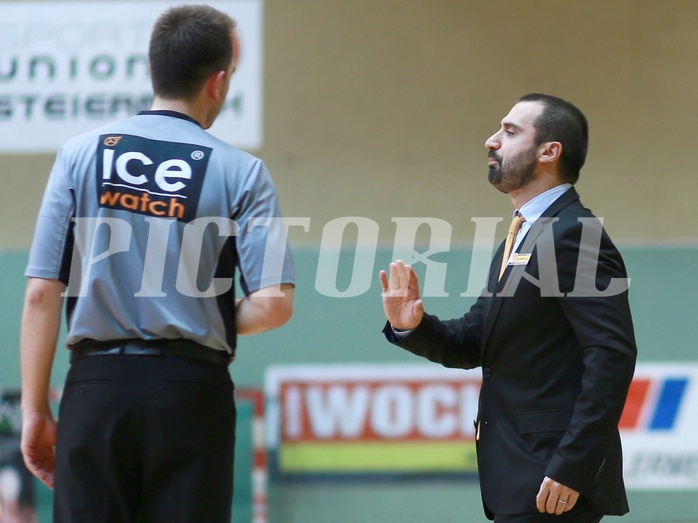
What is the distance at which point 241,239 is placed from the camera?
2.26 m

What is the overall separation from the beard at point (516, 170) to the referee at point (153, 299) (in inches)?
30.5

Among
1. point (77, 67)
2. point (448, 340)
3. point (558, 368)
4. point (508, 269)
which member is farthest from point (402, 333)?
point (77, 67)

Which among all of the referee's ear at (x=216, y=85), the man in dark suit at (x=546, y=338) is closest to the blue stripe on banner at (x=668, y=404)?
the man in dark suit at (x=546, y=338)

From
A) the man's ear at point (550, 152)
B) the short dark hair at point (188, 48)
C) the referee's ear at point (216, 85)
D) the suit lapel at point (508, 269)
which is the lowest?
the suit lapel at point (508, 269)

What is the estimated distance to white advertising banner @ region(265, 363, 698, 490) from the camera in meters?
5.33

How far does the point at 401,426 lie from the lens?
5.33 m

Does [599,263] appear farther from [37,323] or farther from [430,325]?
[37,323]

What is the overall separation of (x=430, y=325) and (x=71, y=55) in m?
3.70

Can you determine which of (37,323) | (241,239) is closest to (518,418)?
(241,239)

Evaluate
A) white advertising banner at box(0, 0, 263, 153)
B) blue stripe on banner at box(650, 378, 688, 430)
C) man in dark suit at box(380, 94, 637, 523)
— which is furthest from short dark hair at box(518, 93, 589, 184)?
blue stripe on banner at box(650, 378, 688, 430)

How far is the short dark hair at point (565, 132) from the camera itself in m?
2.62

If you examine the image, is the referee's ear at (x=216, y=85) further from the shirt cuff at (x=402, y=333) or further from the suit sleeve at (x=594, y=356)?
the suit sleeve at (x=594, y=356)

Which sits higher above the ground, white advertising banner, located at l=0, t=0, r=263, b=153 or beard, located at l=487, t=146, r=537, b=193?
white advertising banner, located at l=0, t=0, r=263, b=153

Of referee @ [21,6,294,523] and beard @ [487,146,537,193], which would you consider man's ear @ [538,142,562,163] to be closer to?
beard @ [487,146,537,193]
